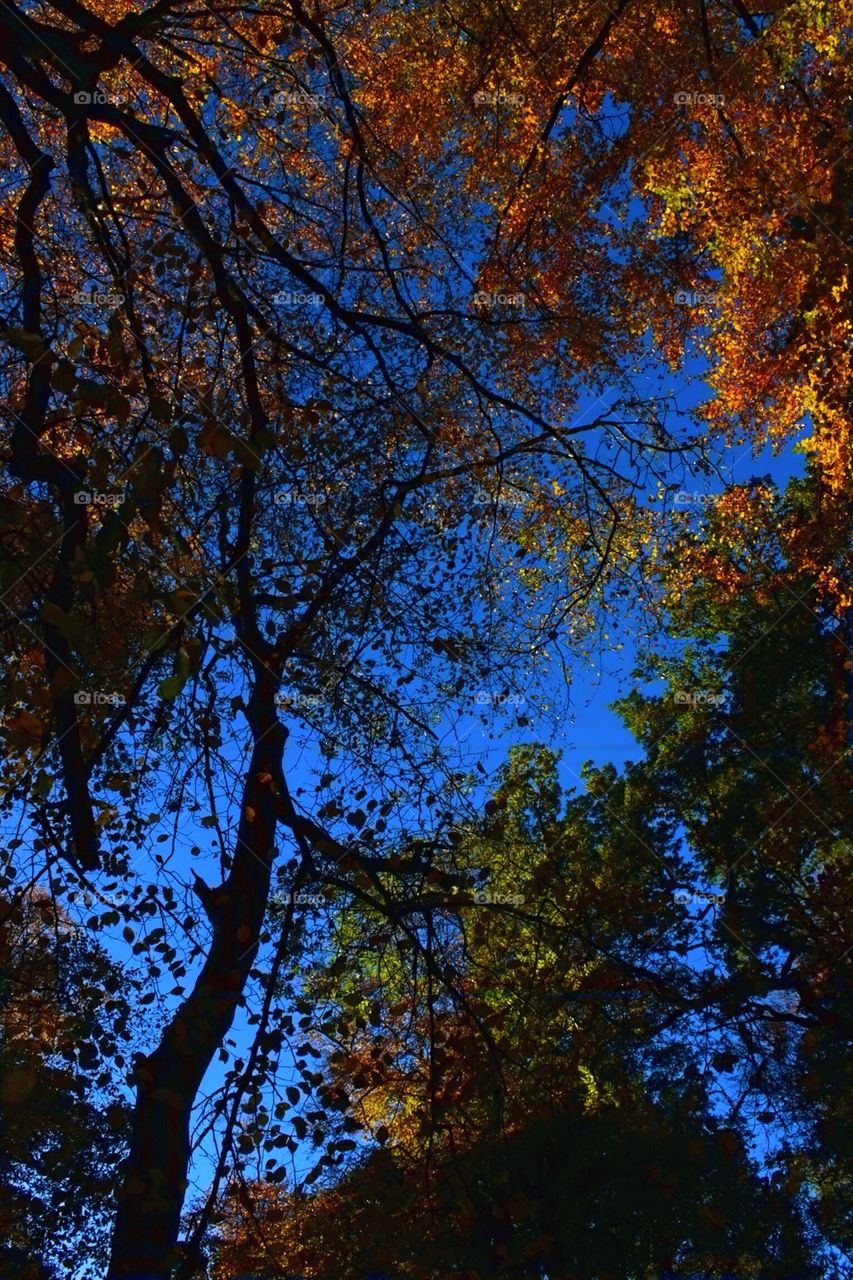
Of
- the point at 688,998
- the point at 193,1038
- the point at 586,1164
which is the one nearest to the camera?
the point at 193,1038

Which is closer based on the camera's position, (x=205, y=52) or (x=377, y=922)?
(x=377, y=922)

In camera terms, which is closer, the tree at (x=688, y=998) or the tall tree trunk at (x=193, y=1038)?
the tall tree trunk at (x=193, y=1038)

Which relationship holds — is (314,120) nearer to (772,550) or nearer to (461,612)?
(461,612)

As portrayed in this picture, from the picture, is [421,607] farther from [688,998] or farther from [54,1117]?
[54,1117]

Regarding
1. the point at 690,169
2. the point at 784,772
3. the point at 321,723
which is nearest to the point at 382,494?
the point at 321,723

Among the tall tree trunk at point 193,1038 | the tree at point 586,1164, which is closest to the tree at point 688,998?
the tree at point 586,1164

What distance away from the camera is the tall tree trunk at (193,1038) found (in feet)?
21.3

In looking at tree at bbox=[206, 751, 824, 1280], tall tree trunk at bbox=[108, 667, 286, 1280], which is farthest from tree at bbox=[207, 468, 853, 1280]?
tall tree trunk at bbox=[108, 667, 286, 1280]

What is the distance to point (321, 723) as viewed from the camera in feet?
25.5

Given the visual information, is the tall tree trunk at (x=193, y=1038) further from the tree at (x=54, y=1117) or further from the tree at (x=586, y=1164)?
the tree at (x=586, y=1164)

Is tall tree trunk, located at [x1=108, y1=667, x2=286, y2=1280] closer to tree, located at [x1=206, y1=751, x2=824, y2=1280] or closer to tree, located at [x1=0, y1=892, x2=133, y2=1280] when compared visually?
tree, located at [x1=0, y1=892, x2=133, y2=1280]

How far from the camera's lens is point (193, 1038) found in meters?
6.82

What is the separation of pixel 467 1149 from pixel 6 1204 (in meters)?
6.43

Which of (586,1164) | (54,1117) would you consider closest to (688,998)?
(586,1164)
